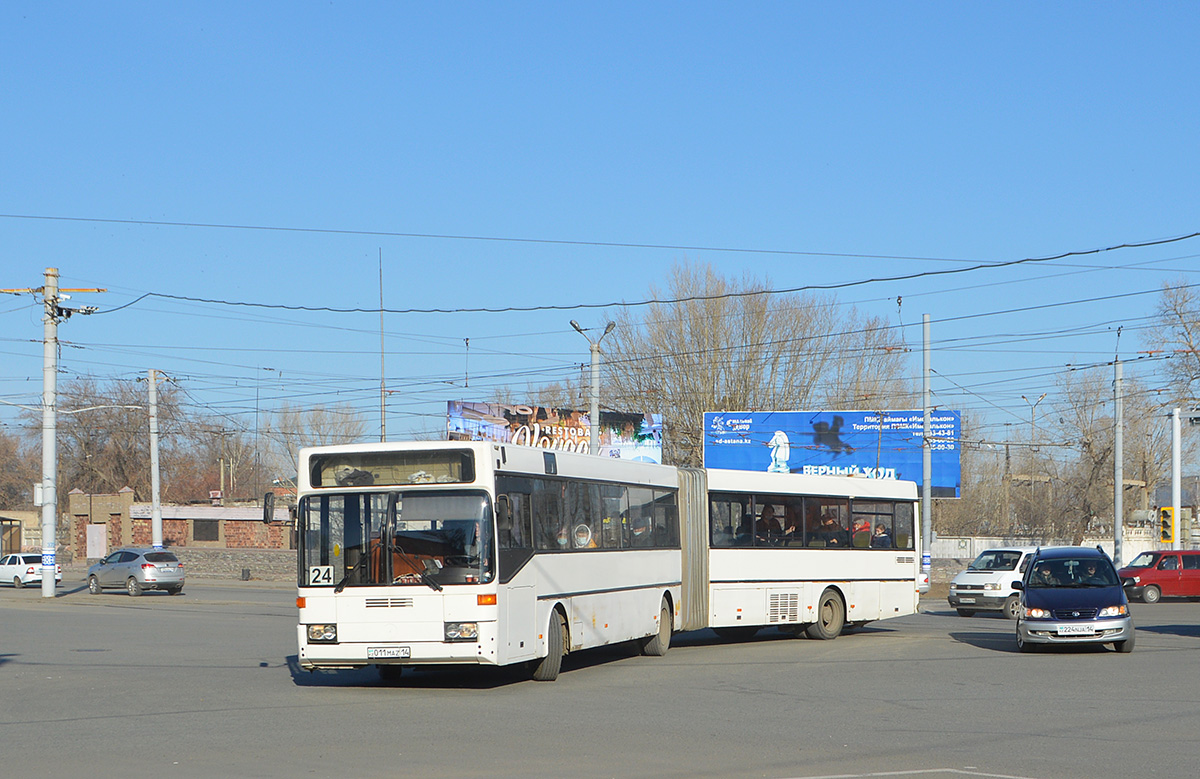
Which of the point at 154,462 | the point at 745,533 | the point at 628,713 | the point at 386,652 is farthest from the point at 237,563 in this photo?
the point at 628,713

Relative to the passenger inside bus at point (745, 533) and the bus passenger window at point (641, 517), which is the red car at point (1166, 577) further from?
the bus passenger window at point (641, 517)

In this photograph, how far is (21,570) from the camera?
5009 centimetres

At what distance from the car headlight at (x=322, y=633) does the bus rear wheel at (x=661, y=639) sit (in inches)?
251

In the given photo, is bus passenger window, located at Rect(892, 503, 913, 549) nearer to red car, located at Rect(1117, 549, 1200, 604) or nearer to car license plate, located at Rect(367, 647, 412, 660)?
car license plate, located at Rect(367, 647, 412, 660)

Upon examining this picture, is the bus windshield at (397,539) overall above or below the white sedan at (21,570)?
above

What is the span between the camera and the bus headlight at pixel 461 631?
1424cm

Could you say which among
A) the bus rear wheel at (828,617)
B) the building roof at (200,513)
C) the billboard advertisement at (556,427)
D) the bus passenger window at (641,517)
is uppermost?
the billboard advertisement at (556,427)

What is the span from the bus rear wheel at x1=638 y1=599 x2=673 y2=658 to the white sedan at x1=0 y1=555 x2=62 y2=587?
3743 cm

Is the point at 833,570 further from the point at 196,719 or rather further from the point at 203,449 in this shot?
the point at 203,449

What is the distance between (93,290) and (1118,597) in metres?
30.3

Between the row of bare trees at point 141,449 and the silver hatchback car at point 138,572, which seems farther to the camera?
the row of bare trees at point 141,449

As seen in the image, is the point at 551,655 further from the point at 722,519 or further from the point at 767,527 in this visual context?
the point at 767,527

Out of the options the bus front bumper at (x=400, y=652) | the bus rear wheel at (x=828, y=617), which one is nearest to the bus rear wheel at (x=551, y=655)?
the bus front bumper at (x=400, y=652)

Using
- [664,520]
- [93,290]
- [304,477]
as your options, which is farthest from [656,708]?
[93,290]
